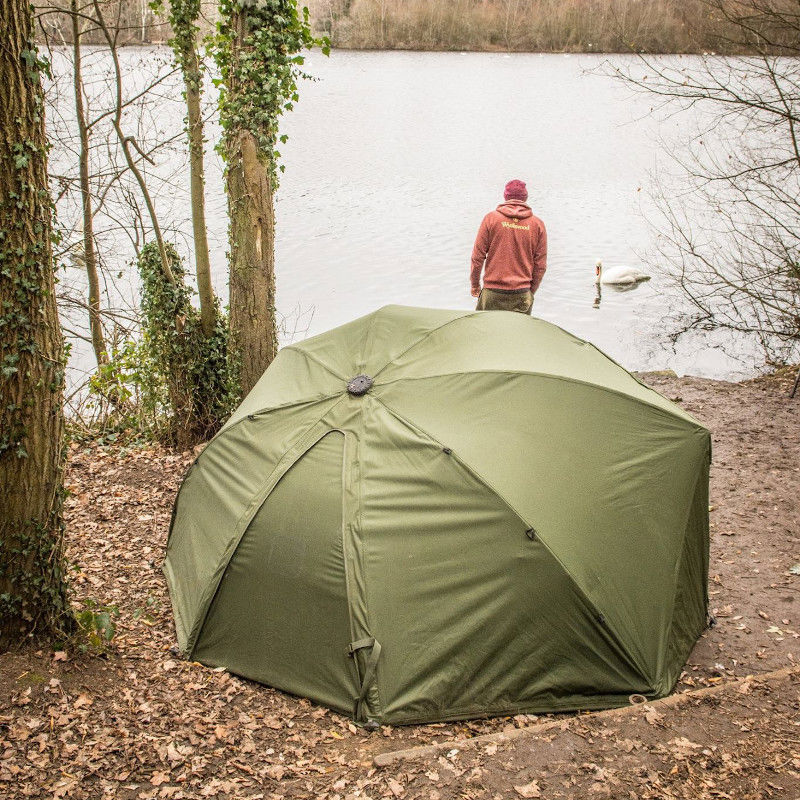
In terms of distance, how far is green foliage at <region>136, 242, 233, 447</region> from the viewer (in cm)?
763

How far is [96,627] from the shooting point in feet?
14.6

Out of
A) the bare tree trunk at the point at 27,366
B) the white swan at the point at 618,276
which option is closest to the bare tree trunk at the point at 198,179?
the bare tree trunk at the point at 27,366

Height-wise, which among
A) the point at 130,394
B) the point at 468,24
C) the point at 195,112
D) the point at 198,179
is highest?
the point at 468,24

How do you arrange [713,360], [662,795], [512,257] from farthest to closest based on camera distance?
1. [713,360]
2. [512,257]
3. [662,795]

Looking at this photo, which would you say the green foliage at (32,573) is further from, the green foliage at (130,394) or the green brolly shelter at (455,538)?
the green foliage at (130,394)

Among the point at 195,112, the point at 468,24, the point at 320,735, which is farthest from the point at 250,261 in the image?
the point at 468,24

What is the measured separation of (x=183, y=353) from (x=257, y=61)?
9.29 ft

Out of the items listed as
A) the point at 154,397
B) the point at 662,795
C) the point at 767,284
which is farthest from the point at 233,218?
the point at 767,284

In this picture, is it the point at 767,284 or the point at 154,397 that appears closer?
the point at 154,397

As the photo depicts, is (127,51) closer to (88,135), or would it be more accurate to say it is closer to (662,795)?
(88,135)

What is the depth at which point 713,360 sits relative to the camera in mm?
12672

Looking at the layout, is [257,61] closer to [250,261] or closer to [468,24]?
[250,261]

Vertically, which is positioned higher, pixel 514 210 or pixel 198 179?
pixel 198 179

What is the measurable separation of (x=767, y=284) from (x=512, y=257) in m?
4.41
